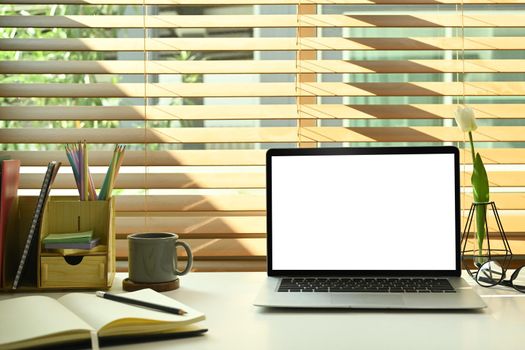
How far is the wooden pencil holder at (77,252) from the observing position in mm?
1643

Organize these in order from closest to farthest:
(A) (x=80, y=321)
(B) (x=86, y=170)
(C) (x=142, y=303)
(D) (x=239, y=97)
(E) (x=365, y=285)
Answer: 1. (A) (x=80, y=321)
2. (C) (x=142, y=303)
3. (E) (x=365, y=285)
4. (B) (x=86, y=170)
5. (D) (x=239, y=97)

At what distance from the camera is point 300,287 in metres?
1.58

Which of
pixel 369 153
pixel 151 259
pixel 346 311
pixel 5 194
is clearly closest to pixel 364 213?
pixel 369 153

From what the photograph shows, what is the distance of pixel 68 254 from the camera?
1.65 m

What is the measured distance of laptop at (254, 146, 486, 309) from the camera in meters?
1.65

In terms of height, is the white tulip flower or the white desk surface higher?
the white tulip flower

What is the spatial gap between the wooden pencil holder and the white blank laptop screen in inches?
14.7

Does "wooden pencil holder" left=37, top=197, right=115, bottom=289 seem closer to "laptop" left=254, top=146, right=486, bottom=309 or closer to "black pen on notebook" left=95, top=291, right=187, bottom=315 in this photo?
"black pen on notebook" left=95, top=291, right=187, bottom=315

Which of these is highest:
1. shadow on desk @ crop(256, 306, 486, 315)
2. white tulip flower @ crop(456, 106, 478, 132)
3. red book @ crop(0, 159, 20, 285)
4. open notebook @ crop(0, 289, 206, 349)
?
white tulip flower @ crop(456, 106, 478, 132)

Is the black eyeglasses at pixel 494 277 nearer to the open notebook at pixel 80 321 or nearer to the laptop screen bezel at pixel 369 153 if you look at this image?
the laptop screen bezel at pixel 369 153

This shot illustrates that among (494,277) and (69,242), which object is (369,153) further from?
(69,242)

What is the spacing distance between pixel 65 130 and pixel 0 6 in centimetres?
46

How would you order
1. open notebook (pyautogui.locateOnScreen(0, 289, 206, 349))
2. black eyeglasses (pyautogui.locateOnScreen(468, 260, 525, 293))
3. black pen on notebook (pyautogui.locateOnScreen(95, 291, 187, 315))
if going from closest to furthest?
open notebook (pyautogui.locateOnScreen(0, 289, 206, 349))
black pen on notebook (pyautogui.locateOnScreen(95, 291, 187, 315))
black eyeglasses (pyautogui.locateOnScreen(468, 260, 525, 293))

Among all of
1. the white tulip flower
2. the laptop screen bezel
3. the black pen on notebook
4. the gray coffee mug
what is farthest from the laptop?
the black pen on notebook
